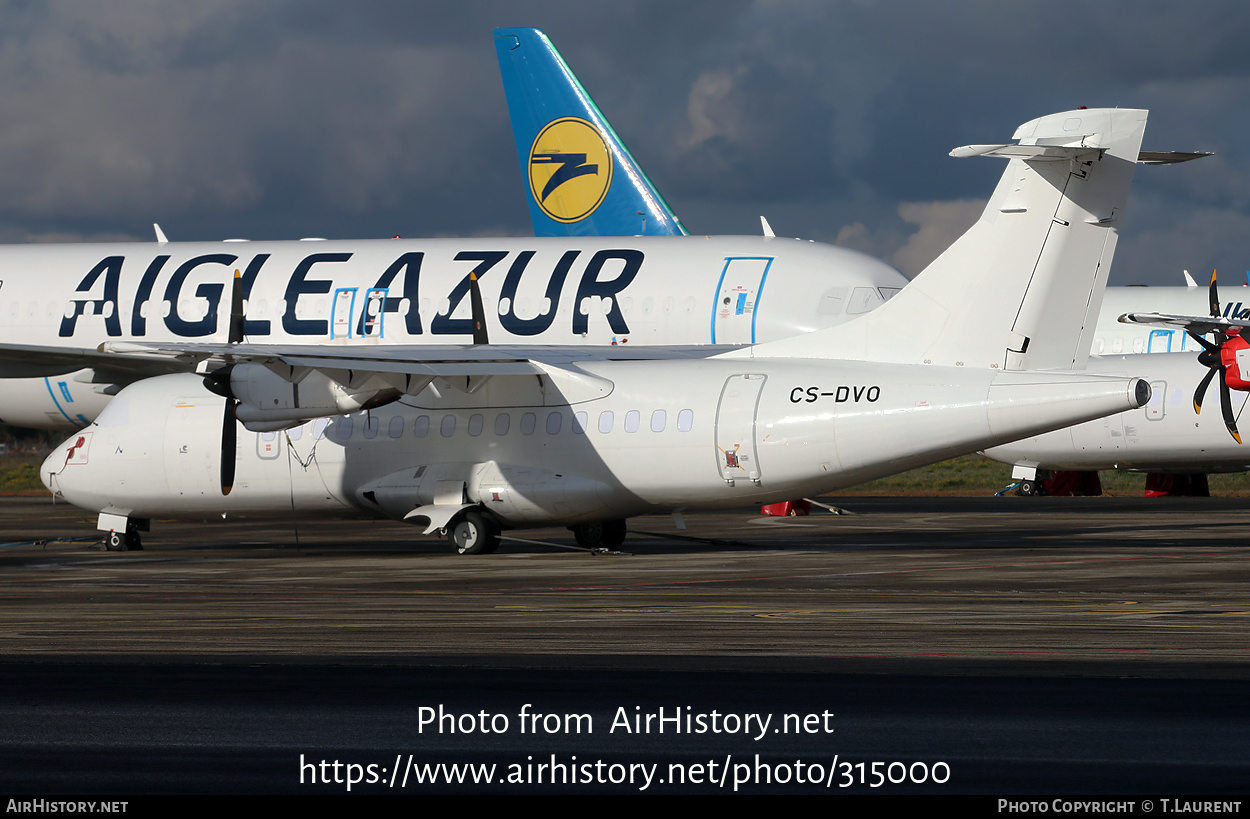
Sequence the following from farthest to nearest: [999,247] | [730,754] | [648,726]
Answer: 1. [999,247]
2. [648,726]
3. [730,754]

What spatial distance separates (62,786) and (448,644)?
6.12 m

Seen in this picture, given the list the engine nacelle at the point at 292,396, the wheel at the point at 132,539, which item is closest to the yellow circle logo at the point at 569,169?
the wheel at the point at 132,539

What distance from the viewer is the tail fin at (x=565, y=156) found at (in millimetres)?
43156

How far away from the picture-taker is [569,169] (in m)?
44.5

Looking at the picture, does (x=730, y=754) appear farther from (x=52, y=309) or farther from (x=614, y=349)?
(x=52, y=309)

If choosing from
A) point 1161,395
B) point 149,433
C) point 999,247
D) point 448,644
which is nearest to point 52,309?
point 149,433

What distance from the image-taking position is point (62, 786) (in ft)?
26.0

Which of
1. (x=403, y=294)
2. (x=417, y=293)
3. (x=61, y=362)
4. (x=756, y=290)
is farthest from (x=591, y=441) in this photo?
(x=61, y=362)

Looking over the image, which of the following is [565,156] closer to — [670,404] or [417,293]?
[417,293]

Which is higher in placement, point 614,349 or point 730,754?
point 614,349

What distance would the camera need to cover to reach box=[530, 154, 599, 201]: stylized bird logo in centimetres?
4428

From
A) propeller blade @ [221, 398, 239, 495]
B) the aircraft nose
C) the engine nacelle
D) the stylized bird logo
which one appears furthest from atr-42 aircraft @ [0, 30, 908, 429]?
the stylized bird logo

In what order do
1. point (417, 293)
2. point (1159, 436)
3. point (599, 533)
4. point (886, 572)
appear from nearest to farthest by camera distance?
point (886, 572) → point (599, 533) → point (417, 293) → point (1159, 436)

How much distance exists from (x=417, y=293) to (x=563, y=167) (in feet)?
39.3
